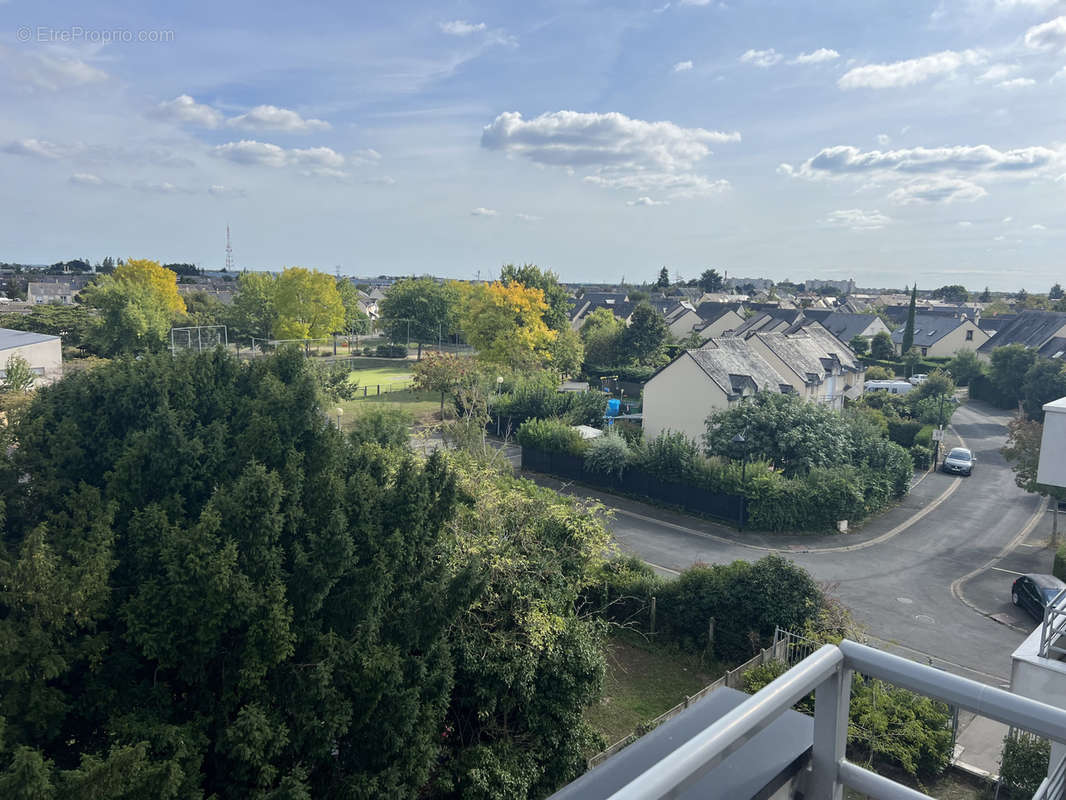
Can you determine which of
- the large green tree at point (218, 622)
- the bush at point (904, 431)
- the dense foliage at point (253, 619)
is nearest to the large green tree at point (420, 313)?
the bush at point (904, 431)

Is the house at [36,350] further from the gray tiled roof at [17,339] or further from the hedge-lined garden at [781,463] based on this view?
the hedge-lined garden at [781,463]

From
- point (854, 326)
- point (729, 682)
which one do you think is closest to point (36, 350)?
point (729, 682)

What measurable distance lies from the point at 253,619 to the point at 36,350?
140ft

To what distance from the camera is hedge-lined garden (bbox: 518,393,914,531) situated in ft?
91.6

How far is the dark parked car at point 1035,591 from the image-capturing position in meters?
20.2

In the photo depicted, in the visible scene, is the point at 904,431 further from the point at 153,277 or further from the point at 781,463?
the point at 153,277

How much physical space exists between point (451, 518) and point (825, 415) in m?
22.6

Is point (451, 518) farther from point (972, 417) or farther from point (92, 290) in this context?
point (92, 290)

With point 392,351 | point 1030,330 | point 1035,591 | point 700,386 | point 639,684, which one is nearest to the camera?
point 639,684

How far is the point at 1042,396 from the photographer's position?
4719cm

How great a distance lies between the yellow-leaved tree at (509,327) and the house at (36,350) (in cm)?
2633

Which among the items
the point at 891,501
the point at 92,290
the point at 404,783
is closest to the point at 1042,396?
the point at 891,501

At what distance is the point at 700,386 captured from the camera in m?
34.4

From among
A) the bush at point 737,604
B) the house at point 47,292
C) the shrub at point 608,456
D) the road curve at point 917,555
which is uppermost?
the house at point 47,292
